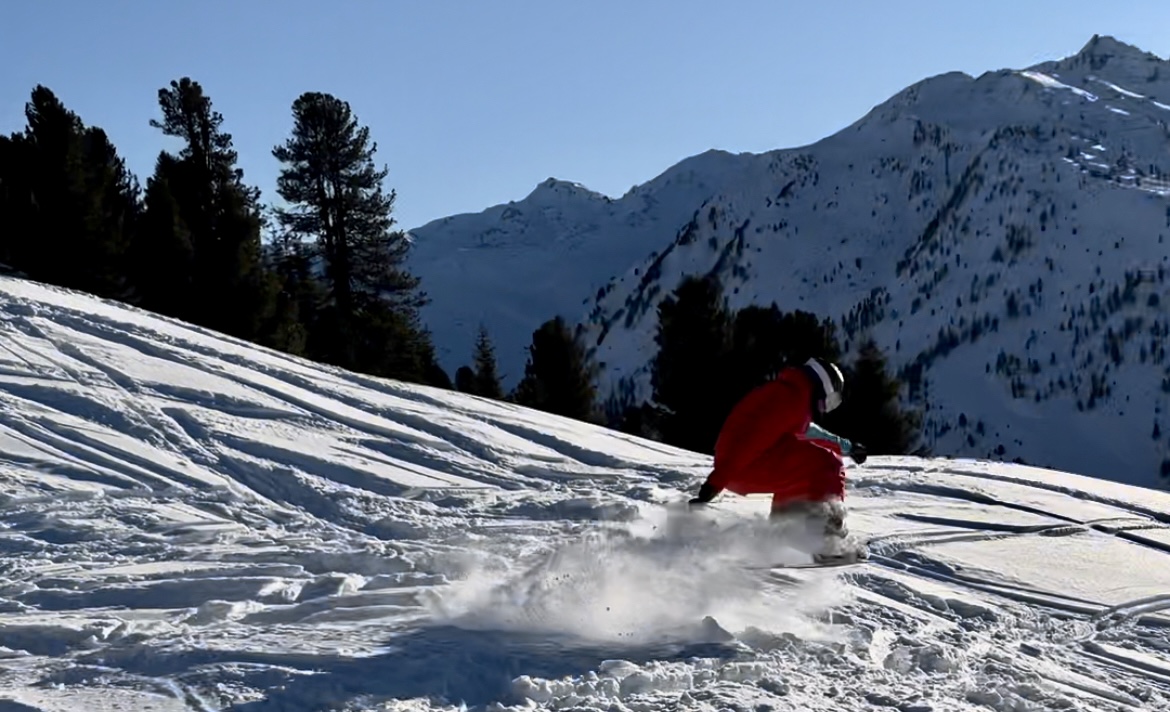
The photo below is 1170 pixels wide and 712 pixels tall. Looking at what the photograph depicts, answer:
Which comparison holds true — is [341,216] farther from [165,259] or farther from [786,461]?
[786,461]

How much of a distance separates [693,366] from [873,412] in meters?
5.23

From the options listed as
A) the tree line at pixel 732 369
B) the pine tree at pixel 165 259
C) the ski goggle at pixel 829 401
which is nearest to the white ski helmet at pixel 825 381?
the ski goggle at pixel 829 401

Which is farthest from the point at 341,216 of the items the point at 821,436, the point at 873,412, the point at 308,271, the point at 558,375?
the point at 821,436

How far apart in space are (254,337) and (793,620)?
24346 mm

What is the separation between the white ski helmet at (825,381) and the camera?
748cm

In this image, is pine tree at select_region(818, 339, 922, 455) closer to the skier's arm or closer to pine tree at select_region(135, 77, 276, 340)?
pine tree at select_region(135, 77, 276, 340)

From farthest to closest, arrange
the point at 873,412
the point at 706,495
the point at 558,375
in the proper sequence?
1. the point at 558,375
2. the point at 873,412
3. the point at 706,495

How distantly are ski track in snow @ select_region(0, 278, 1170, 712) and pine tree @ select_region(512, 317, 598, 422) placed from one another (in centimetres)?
2326

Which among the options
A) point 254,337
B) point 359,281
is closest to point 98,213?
point 254,337

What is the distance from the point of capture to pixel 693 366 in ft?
97.5

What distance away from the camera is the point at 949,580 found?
7.32m

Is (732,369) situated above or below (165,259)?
below

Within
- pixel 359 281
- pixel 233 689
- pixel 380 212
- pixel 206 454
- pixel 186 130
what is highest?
pixel 186 130

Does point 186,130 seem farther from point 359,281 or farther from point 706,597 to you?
point 706,597
